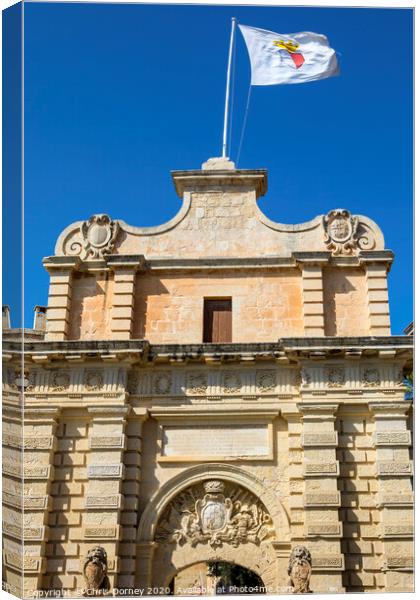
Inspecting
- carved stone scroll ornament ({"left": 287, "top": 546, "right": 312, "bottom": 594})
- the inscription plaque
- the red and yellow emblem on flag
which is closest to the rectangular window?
the inscription plaque

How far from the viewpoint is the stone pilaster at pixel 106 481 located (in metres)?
12.9

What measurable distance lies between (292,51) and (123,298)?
20.3ft

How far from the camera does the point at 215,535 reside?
13.4 metres

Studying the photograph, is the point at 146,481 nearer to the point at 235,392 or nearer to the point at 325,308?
the point at 235,392

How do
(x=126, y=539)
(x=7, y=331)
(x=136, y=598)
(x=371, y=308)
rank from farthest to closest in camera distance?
1. (x=371, y=308)
2. (x=126, y=539)
3. (x=136, y=598)
4. (x=7, y=331)

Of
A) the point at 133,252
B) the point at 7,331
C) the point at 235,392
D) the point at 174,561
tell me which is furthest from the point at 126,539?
the point at 133,252

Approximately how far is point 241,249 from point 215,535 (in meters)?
5.78

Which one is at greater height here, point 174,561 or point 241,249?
point 241,249

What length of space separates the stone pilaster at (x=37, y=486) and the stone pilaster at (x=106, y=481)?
0.73 meters

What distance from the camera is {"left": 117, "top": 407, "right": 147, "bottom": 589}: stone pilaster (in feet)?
42.5

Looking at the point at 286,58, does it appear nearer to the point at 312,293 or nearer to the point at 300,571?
the point at 312,293

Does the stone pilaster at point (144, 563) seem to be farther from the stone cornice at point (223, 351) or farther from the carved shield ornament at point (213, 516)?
the stone cornice at point (223, 351)

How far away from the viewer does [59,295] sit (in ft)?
49.4

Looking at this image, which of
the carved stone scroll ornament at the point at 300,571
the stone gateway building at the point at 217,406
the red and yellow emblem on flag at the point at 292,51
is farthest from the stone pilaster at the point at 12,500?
the red and yellow emblem on flag at the point at 292,51
